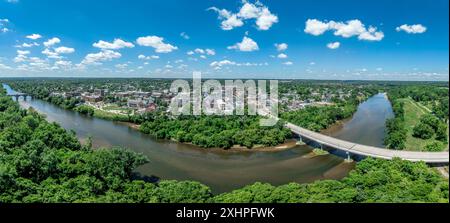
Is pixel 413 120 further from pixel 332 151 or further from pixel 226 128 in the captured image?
pixel 226 128

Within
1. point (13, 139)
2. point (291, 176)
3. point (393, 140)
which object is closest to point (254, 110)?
point (393, 140)

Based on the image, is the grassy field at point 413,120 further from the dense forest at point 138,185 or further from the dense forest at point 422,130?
the dense forest at point 138,185

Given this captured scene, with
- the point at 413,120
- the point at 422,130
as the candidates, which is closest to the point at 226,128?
the point at 422,130

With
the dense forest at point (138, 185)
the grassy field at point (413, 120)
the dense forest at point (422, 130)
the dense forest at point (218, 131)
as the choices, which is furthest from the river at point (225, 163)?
the dense forest at point (138, 185)

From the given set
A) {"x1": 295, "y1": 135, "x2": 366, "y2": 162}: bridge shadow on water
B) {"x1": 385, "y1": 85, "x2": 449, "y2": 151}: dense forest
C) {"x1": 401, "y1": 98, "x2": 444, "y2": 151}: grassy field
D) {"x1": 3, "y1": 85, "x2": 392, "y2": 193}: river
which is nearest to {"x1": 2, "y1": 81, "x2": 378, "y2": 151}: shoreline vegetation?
{"x1": 3, "y1": 85, "x2": 392, "y2": 193}: river

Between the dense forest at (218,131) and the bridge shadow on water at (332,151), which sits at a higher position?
the dense forest at (218,131)

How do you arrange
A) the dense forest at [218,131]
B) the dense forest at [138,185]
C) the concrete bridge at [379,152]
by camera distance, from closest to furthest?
1. the dense forest at [138,185]
2. the concrete bridge at [379,152]
3. the dense forest at [218,131]

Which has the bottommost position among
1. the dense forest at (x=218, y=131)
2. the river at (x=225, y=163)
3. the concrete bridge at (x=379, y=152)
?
the river at (x=225, y=163)

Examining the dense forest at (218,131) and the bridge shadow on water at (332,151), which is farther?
the dense forest at (218,131)
